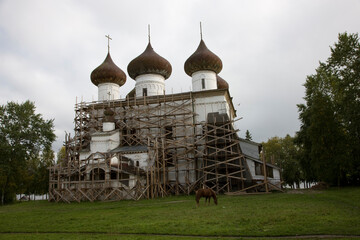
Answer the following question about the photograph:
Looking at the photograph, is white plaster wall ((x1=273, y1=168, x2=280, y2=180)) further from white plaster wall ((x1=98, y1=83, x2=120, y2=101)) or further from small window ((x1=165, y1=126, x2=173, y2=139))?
white plaster wall ((x1=98, y1=83, x2=120, y2=101))

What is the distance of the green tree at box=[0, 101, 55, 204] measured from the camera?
29.5 meters

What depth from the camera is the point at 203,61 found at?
100 feet

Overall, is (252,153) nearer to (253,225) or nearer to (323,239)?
(253,225)

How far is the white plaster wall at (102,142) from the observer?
2752 cm

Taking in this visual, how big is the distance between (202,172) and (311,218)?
54.8 feet

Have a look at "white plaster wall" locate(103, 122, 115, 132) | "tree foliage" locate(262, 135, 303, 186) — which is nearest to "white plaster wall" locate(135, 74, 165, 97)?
"white plaster wall" locate(103, 122, 115, 132)

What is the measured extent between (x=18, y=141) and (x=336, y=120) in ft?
94.4

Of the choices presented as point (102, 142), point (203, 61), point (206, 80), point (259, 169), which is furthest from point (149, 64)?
point (259, 169)

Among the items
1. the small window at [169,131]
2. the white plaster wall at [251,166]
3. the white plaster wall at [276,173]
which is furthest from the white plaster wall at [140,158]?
the white plaster wall at [276,173]

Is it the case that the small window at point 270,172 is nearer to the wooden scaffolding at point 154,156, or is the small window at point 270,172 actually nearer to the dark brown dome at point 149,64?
the wooden scaffolding at point 154,156

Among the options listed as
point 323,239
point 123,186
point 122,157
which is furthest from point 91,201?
point 323,239

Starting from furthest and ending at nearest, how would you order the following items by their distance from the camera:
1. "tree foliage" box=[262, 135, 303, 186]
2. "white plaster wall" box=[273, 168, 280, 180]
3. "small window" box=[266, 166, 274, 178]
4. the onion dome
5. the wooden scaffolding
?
"tree foliage" box=[262, 135, 303, 186], the onion dome, "white plaster wall" box=[273, 168, 280, 180], "small window" box=[266, 166, 274, 178], the wooden scaffolding

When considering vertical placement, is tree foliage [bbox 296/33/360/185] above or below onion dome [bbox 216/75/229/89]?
below

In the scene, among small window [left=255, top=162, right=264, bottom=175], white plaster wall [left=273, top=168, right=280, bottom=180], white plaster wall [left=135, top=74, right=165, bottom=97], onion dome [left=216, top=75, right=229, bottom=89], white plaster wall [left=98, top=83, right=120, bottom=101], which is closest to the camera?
small window [left=255, top=162, right=264, bottom=175]
